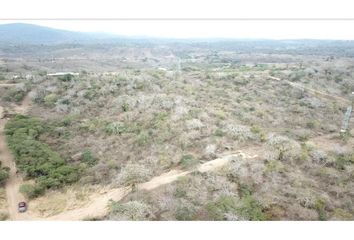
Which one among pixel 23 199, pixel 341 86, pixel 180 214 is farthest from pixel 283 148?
pixel 341 86

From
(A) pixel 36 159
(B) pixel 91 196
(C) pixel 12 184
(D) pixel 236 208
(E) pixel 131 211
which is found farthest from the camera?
(A) pixel 36 159

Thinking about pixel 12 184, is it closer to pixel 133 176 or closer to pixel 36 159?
pixel 36 159

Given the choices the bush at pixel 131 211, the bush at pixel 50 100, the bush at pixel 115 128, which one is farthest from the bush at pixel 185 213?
the bush at pixel 50 100

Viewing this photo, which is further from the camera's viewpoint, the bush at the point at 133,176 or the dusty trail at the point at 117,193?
the bush at the point at 133,176

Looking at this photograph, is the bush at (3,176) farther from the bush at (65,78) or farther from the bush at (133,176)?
the bush at (65,78)

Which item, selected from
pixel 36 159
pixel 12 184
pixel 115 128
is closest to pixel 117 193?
pixel 36 159

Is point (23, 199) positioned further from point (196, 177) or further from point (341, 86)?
point (341, 86)

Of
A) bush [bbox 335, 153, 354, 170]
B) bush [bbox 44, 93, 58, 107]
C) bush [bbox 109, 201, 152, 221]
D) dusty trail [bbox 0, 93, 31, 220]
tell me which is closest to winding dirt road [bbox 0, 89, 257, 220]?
dusty trail [bbox 0, 93, 31, 220]

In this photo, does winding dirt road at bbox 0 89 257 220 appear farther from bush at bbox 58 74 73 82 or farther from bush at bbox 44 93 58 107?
bush at bbox 58 74 73 82
